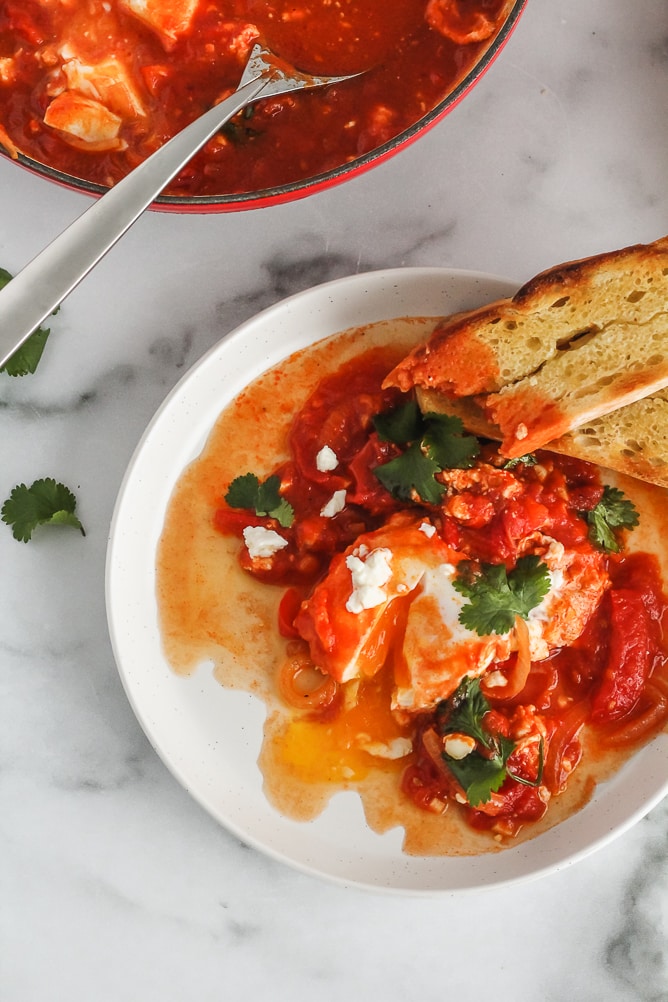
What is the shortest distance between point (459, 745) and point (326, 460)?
0.95 meters

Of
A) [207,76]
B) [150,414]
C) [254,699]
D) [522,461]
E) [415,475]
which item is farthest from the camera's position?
[150,414]

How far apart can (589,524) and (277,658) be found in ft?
3.49

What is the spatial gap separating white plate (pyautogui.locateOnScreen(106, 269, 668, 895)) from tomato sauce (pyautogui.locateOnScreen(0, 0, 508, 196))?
45 centimetres

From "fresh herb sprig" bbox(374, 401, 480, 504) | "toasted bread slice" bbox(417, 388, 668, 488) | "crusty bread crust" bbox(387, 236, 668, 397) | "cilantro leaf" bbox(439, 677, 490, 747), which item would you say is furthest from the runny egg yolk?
"crusty bread crust" bbox(387, 236, 668, 397)

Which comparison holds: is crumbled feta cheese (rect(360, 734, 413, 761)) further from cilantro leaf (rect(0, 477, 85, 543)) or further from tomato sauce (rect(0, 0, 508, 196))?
tomato sauce (rect(0, 0, 508, 196))

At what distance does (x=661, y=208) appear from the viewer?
3078 millimetres

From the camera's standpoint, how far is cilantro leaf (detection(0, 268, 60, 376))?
2.98m

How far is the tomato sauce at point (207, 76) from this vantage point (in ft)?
8.39

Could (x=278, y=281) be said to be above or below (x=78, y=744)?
above

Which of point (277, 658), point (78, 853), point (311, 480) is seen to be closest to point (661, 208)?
point (311, 480)

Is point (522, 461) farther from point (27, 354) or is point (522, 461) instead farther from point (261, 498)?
point (27, 354)

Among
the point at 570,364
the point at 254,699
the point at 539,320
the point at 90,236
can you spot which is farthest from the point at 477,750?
the point at 90,236

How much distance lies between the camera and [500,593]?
268 cm

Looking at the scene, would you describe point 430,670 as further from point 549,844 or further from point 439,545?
point 549,844
